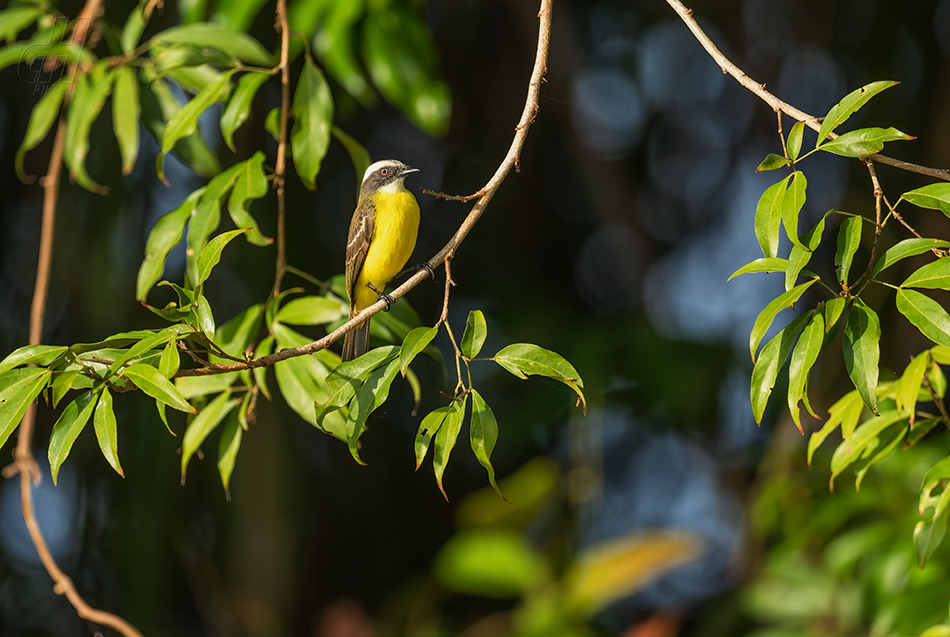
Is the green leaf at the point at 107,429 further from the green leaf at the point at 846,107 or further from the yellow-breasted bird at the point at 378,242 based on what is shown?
the green leaf at the point at 846,107

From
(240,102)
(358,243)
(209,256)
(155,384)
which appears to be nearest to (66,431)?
(155,384)

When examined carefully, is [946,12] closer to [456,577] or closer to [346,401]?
[456,577]

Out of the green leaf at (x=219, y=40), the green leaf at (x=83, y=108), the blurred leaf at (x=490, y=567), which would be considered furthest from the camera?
the blurred leaf at (x=490, y=567)

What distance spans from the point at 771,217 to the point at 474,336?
1.90 feet

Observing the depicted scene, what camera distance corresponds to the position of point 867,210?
4812mm

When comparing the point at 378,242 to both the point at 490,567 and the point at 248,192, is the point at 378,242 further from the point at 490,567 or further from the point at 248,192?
the point at 490,567

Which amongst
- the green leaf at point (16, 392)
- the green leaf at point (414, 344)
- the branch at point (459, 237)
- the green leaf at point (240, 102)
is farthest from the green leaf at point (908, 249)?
the green leaf at point (240, 102)

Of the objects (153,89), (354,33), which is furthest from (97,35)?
(354,33)

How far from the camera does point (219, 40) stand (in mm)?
2482

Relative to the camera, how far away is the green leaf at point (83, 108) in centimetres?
259

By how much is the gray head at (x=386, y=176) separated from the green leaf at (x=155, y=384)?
5.17 feet

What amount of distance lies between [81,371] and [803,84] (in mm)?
5316

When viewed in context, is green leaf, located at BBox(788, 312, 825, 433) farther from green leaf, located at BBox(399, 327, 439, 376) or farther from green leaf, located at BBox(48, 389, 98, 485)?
green leaf, located at BBox(48, 389, 98, 485)

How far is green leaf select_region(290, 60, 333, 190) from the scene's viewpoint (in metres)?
2.37
